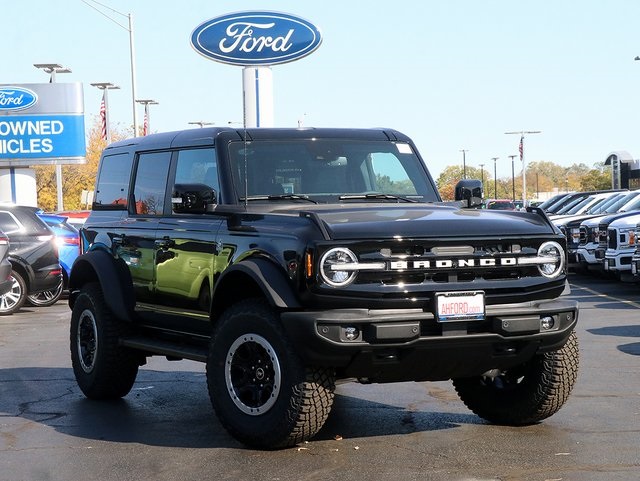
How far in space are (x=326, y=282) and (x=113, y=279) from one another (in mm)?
2928

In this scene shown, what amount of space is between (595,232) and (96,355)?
50.8 ft

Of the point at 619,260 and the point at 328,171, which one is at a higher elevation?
the point at 328,171

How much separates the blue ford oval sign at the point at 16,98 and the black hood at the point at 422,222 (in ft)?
137

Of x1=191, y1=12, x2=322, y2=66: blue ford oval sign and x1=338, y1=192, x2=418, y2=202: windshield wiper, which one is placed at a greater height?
x1=191, y1=12, x2=322, y2=66: blue ford oval sign

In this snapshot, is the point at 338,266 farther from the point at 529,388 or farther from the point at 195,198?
the point at 529,388

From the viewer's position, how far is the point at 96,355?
921 centimetres

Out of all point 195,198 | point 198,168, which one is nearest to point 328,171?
point 198,168

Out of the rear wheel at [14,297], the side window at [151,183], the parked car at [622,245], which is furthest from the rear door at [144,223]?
the parked car at [622,245]

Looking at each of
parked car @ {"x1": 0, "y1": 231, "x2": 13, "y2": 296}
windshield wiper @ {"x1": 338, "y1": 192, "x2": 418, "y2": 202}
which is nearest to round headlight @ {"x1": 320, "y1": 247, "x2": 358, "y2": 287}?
windshield wiper @ {"x1": 338, "y1": 192, "x2": 418, "y2": 202}

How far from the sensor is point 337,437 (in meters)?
7.54

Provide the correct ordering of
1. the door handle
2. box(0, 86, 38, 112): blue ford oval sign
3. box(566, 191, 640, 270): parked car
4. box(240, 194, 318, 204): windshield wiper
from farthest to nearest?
box(0, 86, 38, 112): blue ford oval sign
box(566, 191, 640, 270): parked car
the door handle
box(240, 194, 318, 204): windshield wiper

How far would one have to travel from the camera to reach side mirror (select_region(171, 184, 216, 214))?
308 inches

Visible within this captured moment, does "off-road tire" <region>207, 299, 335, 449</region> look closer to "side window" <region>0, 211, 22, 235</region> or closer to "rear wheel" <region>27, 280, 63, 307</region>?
"side window" <region>0, 211, 22, 235</region>

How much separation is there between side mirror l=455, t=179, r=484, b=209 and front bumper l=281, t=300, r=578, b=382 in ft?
5.35
